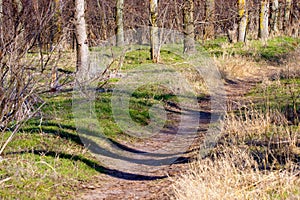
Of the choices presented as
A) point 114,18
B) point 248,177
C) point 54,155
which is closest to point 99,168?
point 54,155

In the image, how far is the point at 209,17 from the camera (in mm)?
19531

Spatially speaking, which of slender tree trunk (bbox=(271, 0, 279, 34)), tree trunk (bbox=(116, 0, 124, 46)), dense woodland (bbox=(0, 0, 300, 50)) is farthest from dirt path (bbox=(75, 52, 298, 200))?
slender tree trunk (bbox=(271, 0, 279, 34))

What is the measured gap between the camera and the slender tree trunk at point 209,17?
760 inches

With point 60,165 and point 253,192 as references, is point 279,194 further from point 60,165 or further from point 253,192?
point 60,165

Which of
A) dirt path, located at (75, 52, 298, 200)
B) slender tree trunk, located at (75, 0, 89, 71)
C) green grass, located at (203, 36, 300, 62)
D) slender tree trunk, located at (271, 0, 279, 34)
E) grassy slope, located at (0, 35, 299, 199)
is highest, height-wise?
slender tree trunk, located at (271, 0, 279, 34)

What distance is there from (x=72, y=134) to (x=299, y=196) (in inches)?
153

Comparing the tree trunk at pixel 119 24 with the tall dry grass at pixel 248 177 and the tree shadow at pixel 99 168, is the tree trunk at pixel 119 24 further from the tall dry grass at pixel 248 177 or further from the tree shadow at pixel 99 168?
the tall dry grass at pixel 248 177

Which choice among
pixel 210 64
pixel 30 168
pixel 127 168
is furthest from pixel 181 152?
pixel 210 64

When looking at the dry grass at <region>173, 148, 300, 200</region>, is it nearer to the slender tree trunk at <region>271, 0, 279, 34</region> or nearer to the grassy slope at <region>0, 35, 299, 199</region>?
the grassy slope at <region>0, 35, 299, 199</region>

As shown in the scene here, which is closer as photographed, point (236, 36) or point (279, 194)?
point (279, 194)

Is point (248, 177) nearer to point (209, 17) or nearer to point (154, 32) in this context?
point (154, 32)

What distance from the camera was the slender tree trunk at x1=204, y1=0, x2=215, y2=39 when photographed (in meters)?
19.3

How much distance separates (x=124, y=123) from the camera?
328 inches

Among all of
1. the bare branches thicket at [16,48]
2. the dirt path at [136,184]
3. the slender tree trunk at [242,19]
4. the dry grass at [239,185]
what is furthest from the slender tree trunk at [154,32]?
the dry grass at [239,185]
